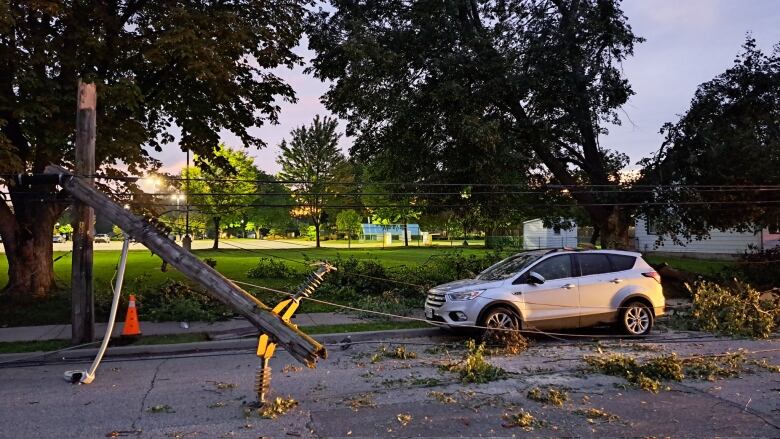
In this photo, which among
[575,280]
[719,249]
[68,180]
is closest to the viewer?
[68,180]

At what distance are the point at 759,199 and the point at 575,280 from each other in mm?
10182

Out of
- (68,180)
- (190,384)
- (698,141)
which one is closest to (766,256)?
(698,141)

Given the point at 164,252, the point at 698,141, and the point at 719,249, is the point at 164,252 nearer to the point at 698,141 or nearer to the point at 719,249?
the point at 698,141

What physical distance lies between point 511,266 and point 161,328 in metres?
7.07

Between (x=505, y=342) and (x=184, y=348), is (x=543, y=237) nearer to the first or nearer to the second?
(x=505, y=342)

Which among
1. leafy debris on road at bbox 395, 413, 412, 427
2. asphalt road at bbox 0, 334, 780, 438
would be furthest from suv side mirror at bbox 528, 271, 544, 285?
leafy debris on road at bbox 395, 413, 412, 427

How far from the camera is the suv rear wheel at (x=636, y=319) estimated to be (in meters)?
10.1

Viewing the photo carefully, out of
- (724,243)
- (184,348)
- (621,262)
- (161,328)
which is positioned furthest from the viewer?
(724,243)

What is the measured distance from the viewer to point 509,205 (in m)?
16.8

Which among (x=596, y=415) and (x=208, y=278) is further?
(x=208, y=278)

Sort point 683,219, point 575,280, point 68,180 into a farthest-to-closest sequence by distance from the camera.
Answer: point 683,219 < point 575,280 < point 68,180

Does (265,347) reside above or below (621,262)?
below

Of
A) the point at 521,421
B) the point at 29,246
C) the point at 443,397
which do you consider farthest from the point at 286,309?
the point at 29,246

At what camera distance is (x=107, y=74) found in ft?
43.3
